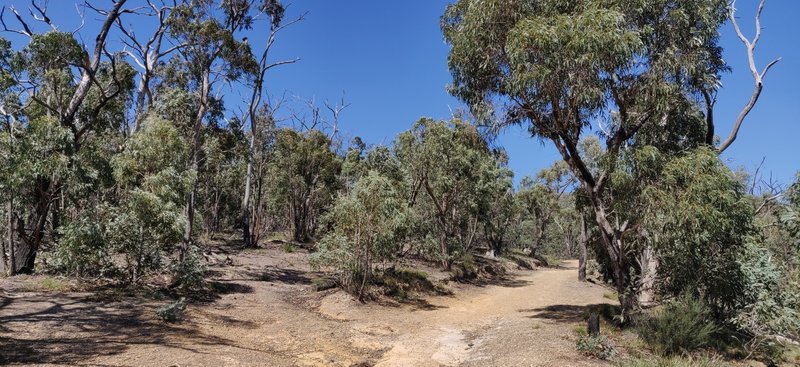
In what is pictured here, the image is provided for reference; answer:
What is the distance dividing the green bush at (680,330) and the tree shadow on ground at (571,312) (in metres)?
1.72

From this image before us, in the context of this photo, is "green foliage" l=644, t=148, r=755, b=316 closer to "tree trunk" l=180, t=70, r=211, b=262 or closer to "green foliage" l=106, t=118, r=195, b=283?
"green foliage" l=106, t=118, r=195, b=283

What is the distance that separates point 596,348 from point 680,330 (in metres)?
1.71

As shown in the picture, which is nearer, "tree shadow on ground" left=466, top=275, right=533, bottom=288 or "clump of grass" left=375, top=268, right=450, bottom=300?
"clump of grass" left=375, top=268, right=450, bottom=300

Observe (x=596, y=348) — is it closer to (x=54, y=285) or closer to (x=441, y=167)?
(x=54, y=285)

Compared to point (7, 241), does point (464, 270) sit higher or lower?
lower

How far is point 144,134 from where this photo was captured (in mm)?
12102

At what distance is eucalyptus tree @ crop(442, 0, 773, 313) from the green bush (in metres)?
0.98

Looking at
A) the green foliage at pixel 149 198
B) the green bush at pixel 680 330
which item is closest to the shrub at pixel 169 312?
the green foliage at pixel 149 198

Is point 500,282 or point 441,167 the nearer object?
point 441,167

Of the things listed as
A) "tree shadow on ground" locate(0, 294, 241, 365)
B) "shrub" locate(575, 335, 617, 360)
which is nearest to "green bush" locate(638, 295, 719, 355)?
"shrub" locate(575, 335, 617, 360)

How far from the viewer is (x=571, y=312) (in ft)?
43.5

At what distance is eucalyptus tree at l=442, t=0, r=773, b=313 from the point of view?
345 inches

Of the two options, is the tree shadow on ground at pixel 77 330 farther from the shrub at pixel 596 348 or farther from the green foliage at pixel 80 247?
the shrub at pixel 596 348

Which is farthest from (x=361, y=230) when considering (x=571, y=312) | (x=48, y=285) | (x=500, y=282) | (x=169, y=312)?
(x=500, y=282)
